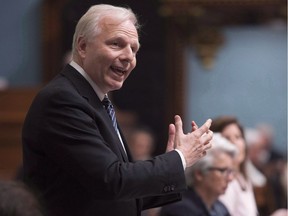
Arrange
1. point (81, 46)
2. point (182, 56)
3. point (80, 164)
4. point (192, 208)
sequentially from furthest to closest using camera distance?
1. point (182, 56)
2. point (192, 208)
3. point (81, 46)
4. point (80, 164)

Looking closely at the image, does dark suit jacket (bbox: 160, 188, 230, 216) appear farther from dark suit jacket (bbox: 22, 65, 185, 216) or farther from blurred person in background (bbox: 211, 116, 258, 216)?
dark suit jacket (bbox: 22, 65, 185, 216)

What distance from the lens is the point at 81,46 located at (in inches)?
114

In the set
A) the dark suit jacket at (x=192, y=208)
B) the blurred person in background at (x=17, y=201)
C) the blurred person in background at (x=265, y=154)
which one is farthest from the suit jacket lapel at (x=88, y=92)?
the blurred person in background at (x=265, y=154)

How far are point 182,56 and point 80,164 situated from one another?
6.90 meters

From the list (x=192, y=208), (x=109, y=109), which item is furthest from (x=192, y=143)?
(x=192, y=208)

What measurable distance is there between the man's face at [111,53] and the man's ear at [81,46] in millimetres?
26

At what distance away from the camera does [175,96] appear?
9.46m

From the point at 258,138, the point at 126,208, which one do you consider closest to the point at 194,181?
the point at 126,208

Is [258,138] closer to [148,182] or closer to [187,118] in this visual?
[187,118]

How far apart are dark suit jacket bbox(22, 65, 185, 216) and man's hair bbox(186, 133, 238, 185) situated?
1458 mm

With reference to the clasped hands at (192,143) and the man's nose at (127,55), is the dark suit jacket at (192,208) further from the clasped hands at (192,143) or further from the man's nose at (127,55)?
the man's nose at (127,55)

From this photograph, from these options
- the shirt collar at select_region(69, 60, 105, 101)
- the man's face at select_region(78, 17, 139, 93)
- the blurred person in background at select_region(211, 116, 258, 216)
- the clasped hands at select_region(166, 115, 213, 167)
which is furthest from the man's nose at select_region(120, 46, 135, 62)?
the blurred person in background at select_region(211, 116, 258, 216)

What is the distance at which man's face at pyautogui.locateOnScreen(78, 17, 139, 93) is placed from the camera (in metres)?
2.82

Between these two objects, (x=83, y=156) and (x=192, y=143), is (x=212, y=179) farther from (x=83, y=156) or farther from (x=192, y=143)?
(x=83, y=156)
